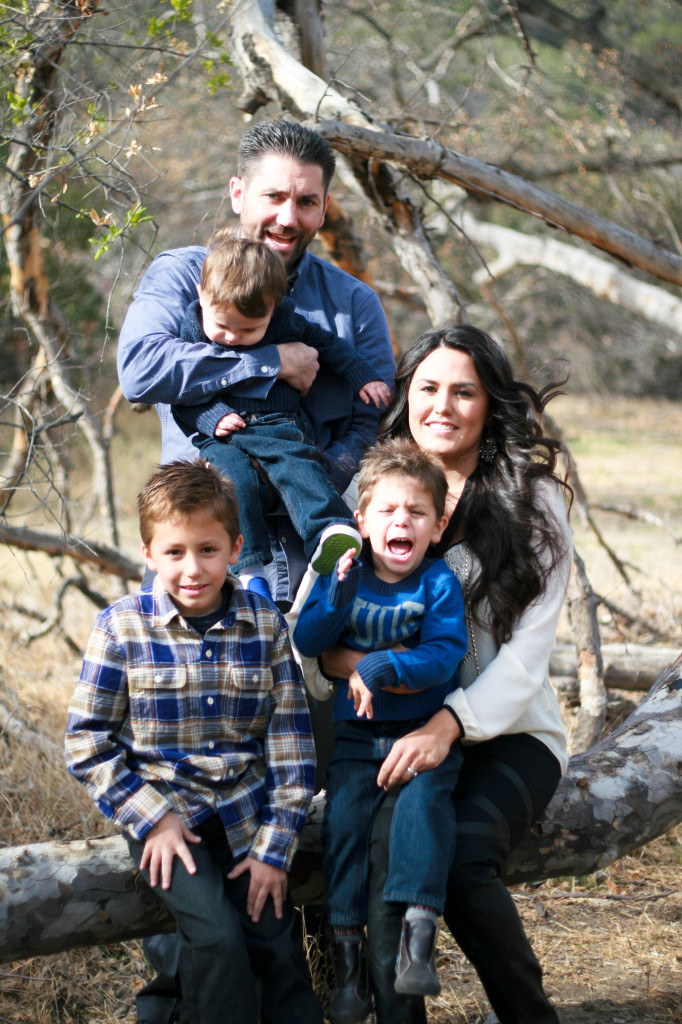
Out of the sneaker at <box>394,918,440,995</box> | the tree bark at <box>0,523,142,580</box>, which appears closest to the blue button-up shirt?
the sneaker at <box>394,918,440,995</box>

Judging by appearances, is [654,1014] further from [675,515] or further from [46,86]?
[675,515]

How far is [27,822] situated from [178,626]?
2.19 metres

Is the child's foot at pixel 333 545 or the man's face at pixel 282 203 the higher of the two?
the man's face at pixel 282 203

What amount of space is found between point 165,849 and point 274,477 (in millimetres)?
952

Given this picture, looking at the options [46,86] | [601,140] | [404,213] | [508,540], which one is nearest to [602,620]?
[404,213]

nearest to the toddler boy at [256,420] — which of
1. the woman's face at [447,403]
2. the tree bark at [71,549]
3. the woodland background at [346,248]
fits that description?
the woman's face at [447,403]

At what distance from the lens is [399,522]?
240 cm

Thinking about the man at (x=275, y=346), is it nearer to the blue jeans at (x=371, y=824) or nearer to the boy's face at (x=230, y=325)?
the boy's face at (x=230, y=325)

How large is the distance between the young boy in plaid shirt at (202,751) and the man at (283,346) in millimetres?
372

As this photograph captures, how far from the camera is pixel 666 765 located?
2.92 meters

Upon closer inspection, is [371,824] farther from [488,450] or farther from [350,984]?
[488,450]

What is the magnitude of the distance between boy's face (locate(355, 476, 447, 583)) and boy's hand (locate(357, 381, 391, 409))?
0.50 m

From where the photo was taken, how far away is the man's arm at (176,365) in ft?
8.63

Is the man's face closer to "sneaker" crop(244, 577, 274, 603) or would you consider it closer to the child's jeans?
"sneaker" crop(244, 577, 274, 603)
